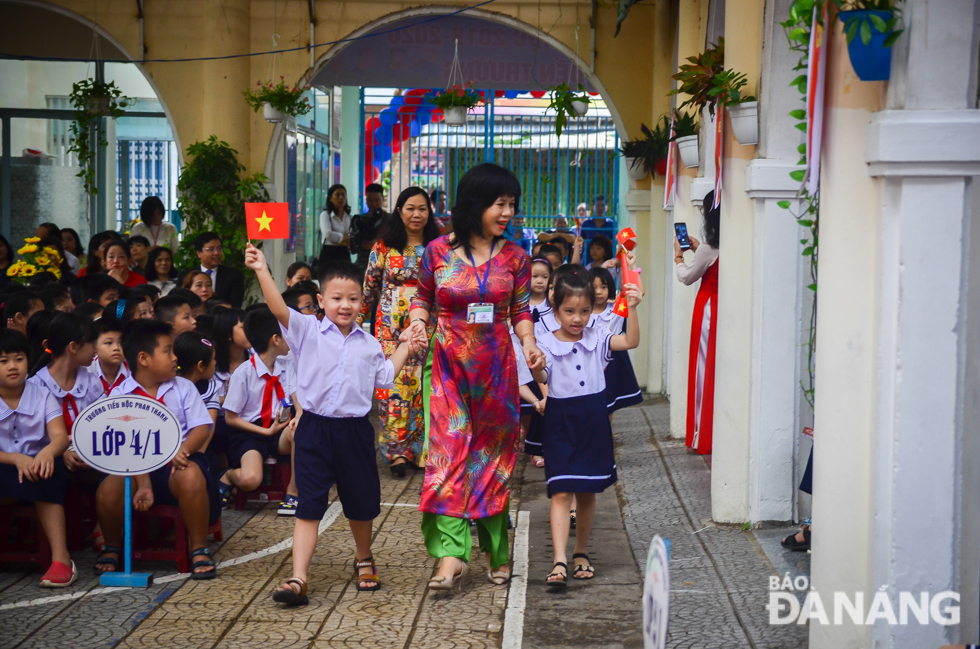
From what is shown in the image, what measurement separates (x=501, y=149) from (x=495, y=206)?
12570 millimetres

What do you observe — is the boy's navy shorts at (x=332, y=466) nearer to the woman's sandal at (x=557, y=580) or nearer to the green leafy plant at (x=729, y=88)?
the woman's sandal at (x=557, y=580)

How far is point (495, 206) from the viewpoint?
4973 mm

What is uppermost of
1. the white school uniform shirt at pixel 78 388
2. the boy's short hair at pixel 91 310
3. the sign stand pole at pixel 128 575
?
the boy's short hair at pixel 91 310

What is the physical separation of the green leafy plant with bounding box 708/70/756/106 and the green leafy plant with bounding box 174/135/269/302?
6173 millimetres

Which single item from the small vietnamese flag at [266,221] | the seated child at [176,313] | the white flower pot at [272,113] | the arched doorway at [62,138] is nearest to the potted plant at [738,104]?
the small vietnamese flag at [266,221]

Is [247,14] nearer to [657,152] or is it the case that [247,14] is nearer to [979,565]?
[657,152]

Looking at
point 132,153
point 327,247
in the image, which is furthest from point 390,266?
point 132,153

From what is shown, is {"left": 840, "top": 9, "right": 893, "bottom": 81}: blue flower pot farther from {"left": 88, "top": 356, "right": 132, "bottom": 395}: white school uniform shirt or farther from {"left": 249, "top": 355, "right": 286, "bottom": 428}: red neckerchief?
{"left": 249, "top": 355, "right": 286, "bottom": 428}: red neckerchief

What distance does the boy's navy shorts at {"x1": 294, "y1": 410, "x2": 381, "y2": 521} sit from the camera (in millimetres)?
4715

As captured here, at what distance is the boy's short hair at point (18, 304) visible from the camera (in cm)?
661

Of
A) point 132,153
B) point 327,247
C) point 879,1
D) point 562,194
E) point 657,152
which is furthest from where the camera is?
Result: point 562,194

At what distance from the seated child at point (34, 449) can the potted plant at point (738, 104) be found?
3.83 m

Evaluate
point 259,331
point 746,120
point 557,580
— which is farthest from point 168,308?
point 746,120

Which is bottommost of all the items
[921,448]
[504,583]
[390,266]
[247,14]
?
[504,583]
